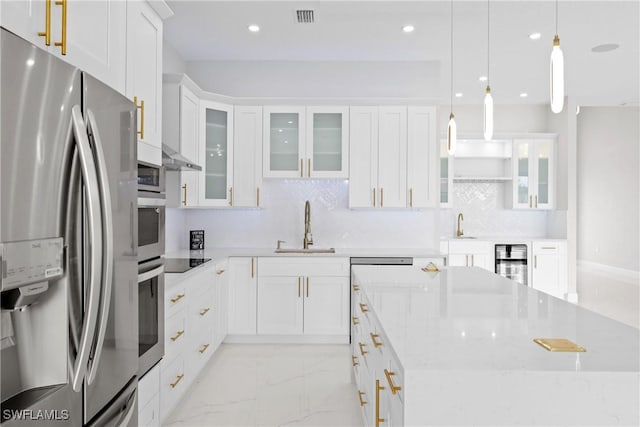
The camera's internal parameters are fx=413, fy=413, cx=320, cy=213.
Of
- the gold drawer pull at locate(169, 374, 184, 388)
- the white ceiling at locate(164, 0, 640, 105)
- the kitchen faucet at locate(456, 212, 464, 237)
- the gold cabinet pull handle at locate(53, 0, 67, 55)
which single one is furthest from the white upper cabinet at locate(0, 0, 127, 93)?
the kitchen faucet at locate(456, 212, 464, 237)

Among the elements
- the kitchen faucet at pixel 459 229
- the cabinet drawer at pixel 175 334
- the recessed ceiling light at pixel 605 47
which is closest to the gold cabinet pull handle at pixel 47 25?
the cabinet drawer at pixel 175 334

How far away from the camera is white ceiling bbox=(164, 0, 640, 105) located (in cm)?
341

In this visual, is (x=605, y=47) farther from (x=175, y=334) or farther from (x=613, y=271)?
(x=613, y=271)

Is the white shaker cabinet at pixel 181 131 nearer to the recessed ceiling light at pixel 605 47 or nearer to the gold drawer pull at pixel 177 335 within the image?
→ the gold drawer pull at pixel 177 335

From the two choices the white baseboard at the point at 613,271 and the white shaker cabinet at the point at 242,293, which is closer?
the white shaker cabinet at the point at 242,293

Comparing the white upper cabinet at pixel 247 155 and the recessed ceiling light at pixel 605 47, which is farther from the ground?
the recessed ceiling light at pixel 605 47

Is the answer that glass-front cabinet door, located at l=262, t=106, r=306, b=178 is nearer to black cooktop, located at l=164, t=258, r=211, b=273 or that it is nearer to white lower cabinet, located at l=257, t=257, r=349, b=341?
white lower cabinet, located at l=257, t=257, r=349, b=341

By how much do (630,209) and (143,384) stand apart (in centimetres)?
887

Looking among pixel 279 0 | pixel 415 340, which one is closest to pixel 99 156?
pixel 415 340

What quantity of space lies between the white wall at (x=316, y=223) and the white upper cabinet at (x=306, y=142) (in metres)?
0.32

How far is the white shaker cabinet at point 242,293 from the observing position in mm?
4012

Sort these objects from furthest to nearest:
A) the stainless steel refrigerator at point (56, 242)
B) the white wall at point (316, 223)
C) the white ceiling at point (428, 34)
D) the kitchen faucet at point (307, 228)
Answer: the white wall at point (316, 223), the kitchen faucet at point (307, 228), the white ceiling at point (428, 34), the stainless steel refrigerator at point (56, 242)

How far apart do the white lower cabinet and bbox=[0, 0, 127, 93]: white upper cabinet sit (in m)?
2.51

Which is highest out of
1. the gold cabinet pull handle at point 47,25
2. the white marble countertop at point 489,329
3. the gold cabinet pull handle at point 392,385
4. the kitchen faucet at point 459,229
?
the gold cabinet pull handle at point 47,25
